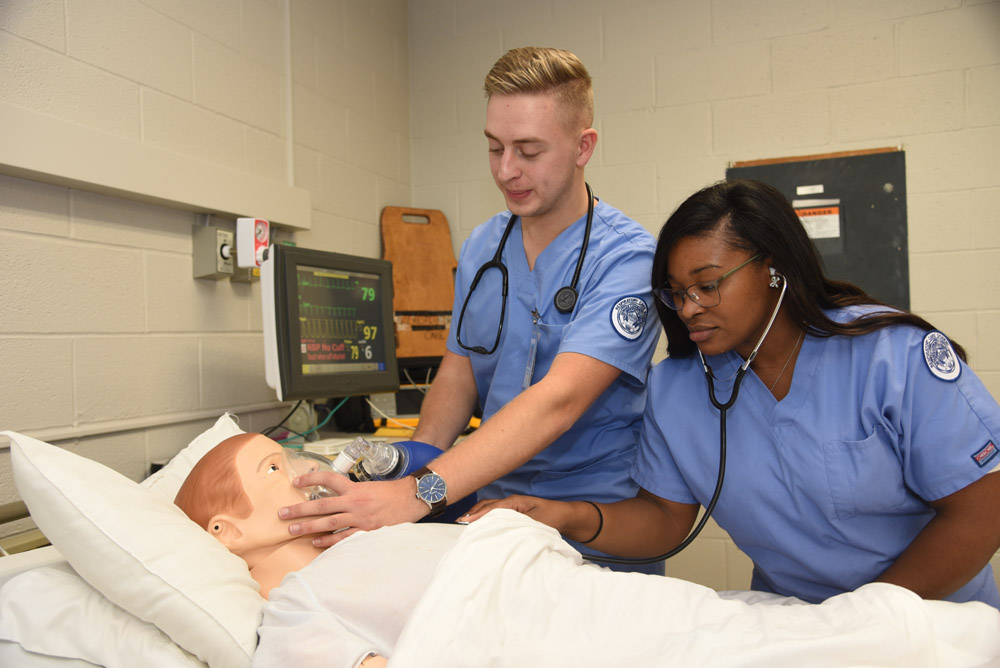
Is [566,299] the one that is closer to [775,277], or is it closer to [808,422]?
[775,277]

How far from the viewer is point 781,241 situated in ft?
3.89

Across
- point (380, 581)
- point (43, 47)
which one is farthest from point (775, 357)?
point (43, 47)

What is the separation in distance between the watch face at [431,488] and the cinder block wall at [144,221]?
976 millimetres

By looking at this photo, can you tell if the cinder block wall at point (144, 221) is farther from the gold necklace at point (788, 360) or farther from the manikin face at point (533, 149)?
the gold necklace at point (788, 360)

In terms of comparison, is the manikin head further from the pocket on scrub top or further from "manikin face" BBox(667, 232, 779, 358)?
the pocket on scrub top

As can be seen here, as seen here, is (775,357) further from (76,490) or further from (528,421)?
(76,490)

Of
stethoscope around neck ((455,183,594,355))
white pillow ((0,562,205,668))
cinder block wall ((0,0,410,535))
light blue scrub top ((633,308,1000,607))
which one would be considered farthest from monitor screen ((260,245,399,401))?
light blue scrub top ((633,308,1000,607))

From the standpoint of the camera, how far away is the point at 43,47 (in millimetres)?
1525

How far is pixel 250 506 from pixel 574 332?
663mm

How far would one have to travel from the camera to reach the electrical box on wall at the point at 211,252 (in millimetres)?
1898

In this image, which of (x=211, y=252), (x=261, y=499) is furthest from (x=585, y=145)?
(x=211, y=252)

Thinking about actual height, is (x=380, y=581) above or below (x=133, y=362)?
Result: below

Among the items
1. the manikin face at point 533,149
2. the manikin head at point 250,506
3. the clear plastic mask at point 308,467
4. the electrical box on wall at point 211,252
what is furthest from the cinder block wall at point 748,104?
the manikin head at point 250,506

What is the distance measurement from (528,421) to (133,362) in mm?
1117
